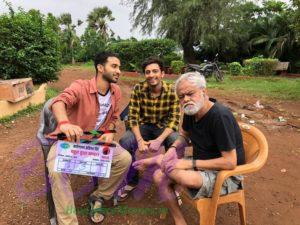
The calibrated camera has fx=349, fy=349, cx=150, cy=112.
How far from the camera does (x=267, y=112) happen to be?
8.32 meters

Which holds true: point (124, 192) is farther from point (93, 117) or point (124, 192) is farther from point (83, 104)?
point (83, 104)

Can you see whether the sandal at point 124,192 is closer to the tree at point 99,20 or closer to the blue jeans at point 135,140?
the blue jeans at point 135,140

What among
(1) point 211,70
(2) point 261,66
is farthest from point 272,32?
(1) point 211,70

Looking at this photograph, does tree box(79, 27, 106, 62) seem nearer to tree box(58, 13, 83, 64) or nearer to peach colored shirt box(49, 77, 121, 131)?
tree box(58, 13, 83, 64)

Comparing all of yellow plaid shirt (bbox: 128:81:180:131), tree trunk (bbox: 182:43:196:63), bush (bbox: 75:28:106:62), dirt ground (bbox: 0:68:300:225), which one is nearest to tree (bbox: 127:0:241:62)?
tree trunk (bbox: 182:43:196:63)

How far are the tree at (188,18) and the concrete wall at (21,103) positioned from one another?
13.0 meters

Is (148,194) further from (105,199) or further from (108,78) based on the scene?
(108,78)

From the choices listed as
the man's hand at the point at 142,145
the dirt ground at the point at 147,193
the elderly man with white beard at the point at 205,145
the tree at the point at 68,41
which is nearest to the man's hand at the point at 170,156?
the elderly man with white beard at the point at 205,145

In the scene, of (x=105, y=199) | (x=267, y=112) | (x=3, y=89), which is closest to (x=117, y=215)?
(x=105, y=199)

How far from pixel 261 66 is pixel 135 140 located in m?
16.6

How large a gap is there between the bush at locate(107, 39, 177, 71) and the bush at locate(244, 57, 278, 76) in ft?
14.2

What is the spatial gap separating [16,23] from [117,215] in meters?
7.18

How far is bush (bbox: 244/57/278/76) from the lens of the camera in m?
18.9

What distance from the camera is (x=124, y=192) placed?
12.5ft
